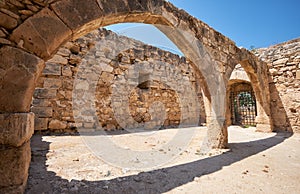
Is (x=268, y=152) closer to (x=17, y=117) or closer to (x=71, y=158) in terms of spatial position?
(x=71, y=158)

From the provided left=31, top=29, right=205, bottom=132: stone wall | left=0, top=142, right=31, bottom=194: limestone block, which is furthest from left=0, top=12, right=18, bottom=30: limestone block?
left=31, top=29, right=205, bottom=132: stone wall

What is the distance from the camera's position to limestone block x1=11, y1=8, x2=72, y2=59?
4.26 ft

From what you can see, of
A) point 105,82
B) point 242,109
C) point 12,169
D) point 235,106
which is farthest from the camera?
point 242,109

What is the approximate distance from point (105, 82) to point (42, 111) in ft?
6.31

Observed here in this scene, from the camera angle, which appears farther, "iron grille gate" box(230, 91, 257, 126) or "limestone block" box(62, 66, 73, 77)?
"iron grille gate" box(230, 91, 257, 126)

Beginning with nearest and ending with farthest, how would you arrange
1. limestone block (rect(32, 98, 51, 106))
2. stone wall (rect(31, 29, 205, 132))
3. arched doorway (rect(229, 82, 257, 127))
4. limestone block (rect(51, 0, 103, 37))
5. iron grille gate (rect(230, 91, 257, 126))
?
limestone block (rect(51, 0, 103, 37)) < limestone block (rect(32, 98, 51, 106)) < stone wall (rect(31, 29, 205, 132)) < arched doorway (rect(229, 82, 257, 127)) < iron grille gate (rect(230, 91, 257, 126))

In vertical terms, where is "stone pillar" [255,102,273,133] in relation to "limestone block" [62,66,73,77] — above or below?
below

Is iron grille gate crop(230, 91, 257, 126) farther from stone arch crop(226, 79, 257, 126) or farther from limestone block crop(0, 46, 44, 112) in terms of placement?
limestone block crop(0, 46, 44, 112)

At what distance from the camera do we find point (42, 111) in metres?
4.09

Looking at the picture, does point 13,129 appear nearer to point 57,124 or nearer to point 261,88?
point 57,124

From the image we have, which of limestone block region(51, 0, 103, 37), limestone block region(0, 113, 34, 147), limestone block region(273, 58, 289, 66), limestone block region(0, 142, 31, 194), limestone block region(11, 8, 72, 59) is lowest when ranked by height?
limestone block region(0, 142, 31, 194)

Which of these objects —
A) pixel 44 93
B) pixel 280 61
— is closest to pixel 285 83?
pixel 280 61

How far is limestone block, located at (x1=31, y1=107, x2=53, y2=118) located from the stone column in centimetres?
320

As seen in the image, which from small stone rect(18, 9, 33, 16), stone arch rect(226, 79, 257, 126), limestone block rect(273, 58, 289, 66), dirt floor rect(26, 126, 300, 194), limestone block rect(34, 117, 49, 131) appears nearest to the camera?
small stone rect(18, 9, 33, 16)
